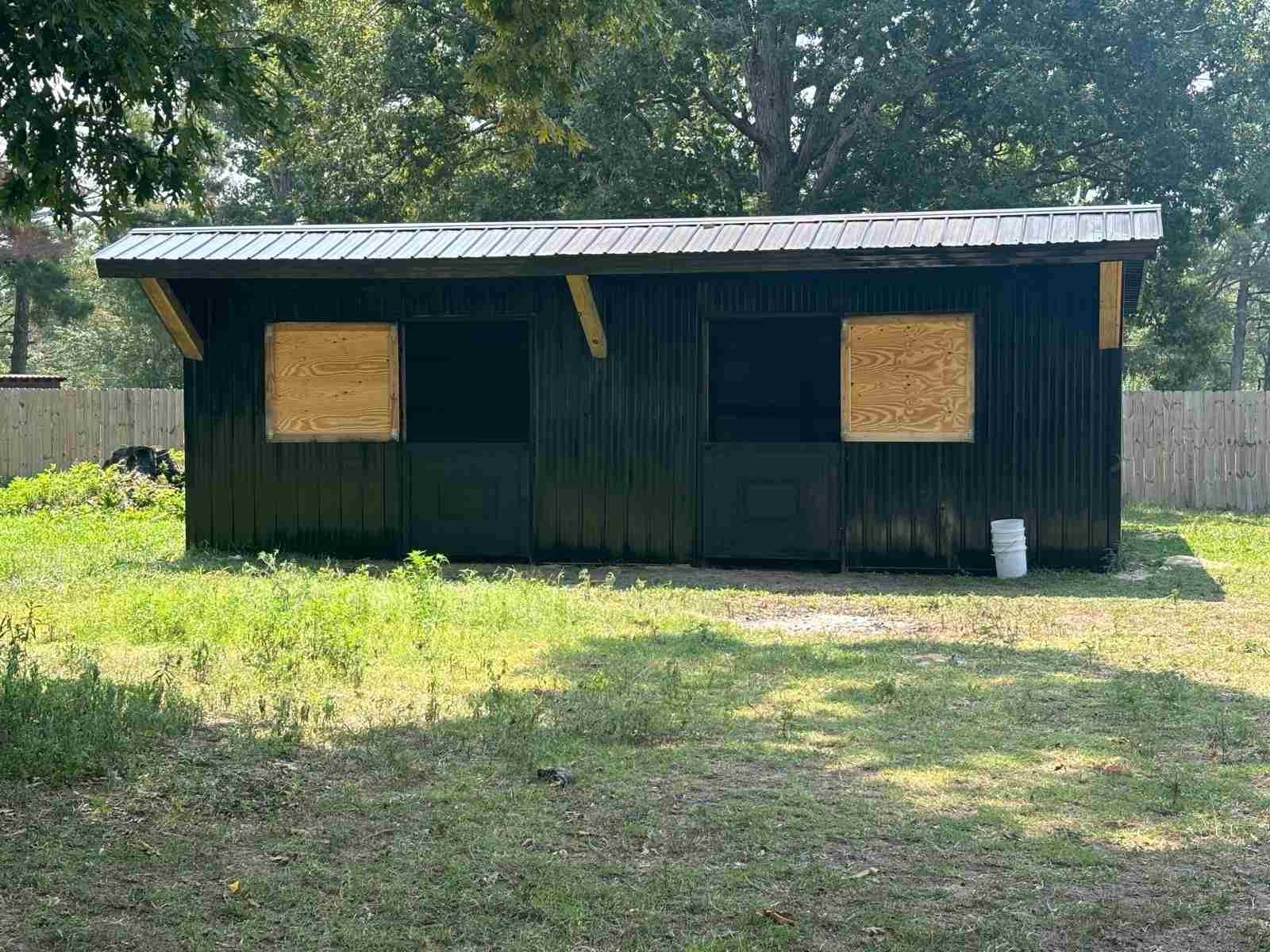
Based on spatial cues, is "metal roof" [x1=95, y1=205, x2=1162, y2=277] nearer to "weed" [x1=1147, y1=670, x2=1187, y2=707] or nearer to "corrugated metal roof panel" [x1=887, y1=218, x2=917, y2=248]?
"corrugated metal roof panel" [x1=887, y1=218, x2=917, y2=248]

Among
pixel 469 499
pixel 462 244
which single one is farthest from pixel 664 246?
pixel 469 499

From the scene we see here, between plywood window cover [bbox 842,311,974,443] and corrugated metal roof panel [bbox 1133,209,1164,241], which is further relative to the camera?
plywood window cover [bbox 842,311,974,443]

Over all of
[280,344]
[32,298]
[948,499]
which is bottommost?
[948,499]

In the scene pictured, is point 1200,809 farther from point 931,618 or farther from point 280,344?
point 280,344

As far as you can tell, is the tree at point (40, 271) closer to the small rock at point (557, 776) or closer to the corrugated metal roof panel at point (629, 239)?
the corrugated metal roof panel at point (629, 239)

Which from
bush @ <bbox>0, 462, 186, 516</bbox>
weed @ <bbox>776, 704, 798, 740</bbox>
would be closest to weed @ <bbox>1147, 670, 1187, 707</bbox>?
weed @ <bbox>776, 704, 798, 740</bbox>

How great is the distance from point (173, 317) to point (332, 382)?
57.6 inches

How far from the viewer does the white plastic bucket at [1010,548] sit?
37.4 feet

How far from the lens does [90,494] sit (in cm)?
1781

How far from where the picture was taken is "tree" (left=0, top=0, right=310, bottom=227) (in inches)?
223

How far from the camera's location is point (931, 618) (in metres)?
9.25

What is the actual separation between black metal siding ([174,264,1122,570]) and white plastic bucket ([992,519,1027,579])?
258 mm

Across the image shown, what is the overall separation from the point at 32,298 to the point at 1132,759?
32878 mm

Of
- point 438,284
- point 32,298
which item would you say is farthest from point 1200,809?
point 32,298
